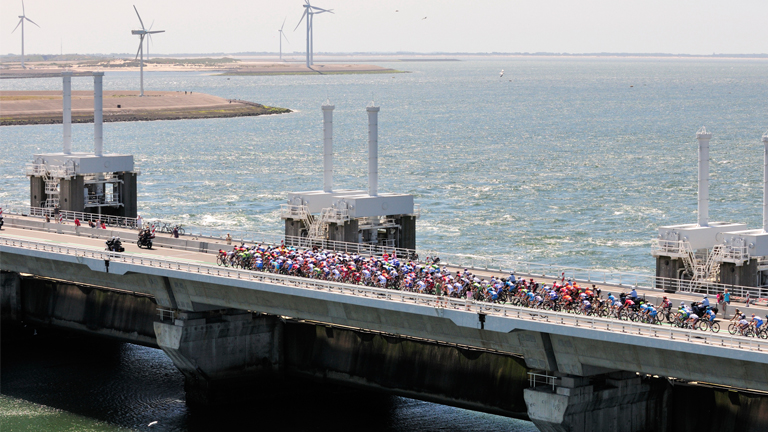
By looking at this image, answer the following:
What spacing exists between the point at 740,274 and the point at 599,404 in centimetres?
1173

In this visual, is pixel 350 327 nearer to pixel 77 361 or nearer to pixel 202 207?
pixel 77 361

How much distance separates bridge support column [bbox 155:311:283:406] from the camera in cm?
6406

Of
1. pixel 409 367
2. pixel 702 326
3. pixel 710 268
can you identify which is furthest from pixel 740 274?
pixel 409 367

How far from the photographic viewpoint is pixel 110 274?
69.4 meters

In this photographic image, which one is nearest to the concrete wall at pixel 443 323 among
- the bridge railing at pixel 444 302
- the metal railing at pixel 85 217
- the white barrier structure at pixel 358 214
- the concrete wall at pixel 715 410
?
the bridge railing at pixel 444 302

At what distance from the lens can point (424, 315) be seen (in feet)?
178

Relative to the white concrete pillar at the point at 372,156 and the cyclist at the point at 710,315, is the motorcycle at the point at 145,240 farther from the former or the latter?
the cyclist at the point at 710,315

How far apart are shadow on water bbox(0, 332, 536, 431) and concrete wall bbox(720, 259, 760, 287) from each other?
12185 millimetres

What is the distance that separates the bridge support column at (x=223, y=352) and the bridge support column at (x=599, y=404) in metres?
19.7

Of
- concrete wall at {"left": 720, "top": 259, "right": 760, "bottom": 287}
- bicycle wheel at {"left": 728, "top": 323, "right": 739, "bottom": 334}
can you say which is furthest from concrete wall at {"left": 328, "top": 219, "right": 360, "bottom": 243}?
bicycle wheel at {"left": 728, "top": 323, "right": 739, "bottom": 334}

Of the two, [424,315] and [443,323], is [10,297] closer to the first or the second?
[424,315]

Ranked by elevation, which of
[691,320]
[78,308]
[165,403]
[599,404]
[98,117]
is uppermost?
[98,117]

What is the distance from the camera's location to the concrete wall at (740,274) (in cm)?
5806

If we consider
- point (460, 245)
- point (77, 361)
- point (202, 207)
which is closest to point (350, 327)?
point (77, 361)
